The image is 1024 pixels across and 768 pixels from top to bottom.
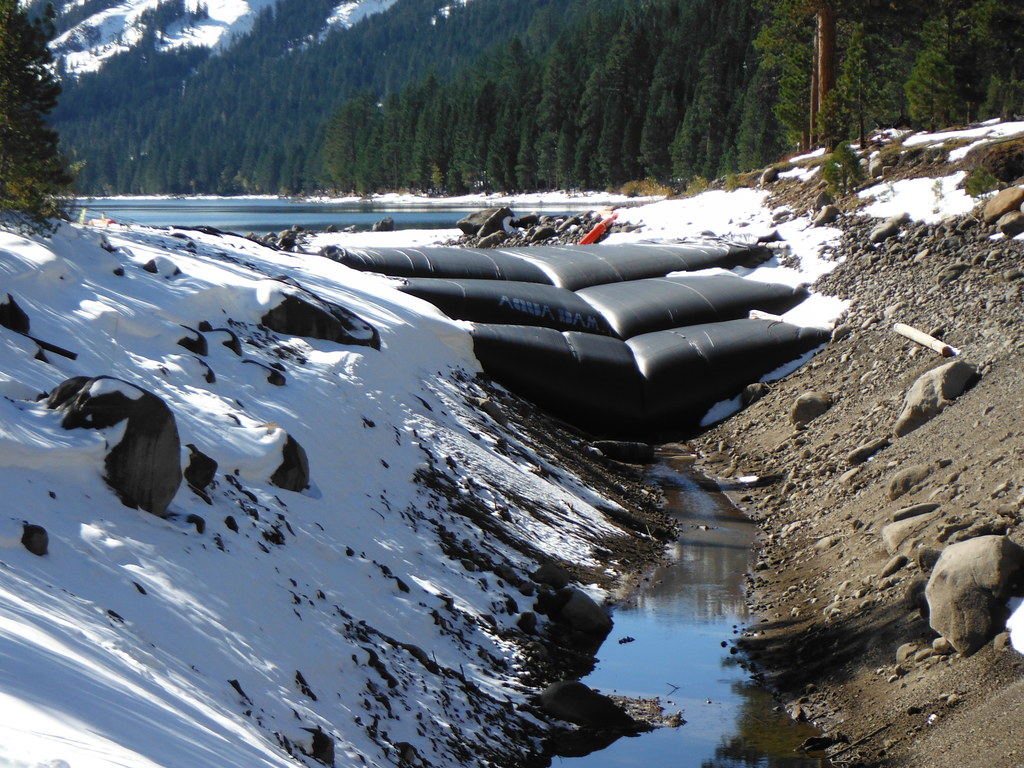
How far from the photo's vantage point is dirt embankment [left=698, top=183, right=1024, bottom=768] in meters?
6.04

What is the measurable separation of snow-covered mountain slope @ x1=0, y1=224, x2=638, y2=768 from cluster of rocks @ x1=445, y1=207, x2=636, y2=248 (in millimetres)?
13825

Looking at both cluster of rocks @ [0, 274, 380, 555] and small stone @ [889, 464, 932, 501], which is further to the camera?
small stone @ [889, 464, 932, 501]

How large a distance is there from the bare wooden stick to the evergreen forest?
9.37 meters

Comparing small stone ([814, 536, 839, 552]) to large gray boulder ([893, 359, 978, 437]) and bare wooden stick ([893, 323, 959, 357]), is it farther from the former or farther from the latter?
bare wooden stick ([893, 323, 959, 357])

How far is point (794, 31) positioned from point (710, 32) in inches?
1946

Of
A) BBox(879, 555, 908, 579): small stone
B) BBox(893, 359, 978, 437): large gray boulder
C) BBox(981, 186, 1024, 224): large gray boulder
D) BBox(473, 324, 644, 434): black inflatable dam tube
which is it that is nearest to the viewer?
BBox(879, 555, 908, 579): small stone

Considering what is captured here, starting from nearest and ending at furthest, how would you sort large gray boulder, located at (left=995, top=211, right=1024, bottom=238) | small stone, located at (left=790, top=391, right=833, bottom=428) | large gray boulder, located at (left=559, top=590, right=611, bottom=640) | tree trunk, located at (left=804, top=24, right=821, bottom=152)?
large gray boulder, located at (left=559, top=590, right=611, bottom=640) < small stone, located at (left=790, top=391, right=833, bottom=428) < large gray boulder, located at (left=995, top=211, right=1024, bottom=238) < tree trunk, located at (left=804, top=24, right=821, bottom=152)

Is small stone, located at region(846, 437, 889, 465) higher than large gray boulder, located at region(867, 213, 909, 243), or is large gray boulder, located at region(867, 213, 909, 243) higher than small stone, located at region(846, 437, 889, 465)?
large gray boulder, located at region(867, 213, 909, 243)

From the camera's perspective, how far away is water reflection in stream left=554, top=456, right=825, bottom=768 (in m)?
6.36

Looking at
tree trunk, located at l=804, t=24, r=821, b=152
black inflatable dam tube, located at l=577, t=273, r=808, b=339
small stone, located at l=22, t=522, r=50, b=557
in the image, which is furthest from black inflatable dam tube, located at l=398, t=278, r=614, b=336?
tree trunk, located at l=804, t=24, r=821, b=152

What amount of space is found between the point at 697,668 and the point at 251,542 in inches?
138

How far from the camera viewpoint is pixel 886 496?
9328 millimetres

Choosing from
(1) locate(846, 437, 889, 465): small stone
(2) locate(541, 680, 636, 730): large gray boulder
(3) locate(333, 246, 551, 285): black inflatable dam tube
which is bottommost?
(2) locate(541, 680, 636, 730): large gray boulder

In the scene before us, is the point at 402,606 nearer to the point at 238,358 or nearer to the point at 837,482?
the point at 238,358
